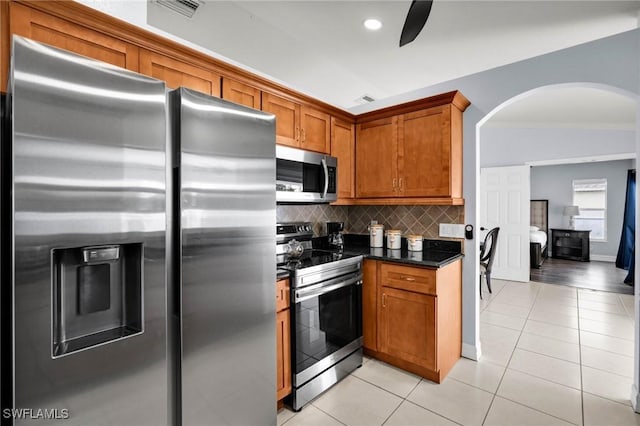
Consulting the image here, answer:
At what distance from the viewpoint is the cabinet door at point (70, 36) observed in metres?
1.32

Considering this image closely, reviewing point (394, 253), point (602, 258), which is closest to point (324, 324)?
point (394, 253)

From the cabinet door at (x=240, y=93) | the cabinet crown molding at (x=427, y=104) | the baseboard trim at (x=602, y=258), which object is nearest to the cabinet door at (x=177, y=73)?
the cabinet door at (x=240, y=93)

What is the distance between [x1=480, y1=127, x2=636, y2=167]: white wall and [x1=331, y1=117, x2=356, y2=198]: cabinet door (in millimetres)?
4471

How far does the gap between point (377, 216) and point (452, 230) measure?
0.80m

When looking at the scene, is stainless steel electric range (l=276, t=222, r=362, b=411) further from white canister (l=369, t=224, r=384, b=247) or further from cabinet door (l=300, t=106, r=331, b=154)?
cabinet door (l=300, t=106, r=331, b=154)

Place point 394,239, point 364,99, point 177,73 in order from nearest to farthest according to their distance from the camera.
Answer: point 177,73, point 394,239, point 364,99

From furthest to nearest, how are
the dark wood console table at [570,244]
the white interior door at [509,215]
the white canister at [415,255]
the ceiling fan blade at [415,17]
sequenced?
the dark wood console table at [570,244], the white interior door at [509,215], the white canister at [415,255], the ceiling fan blade at [415,17]

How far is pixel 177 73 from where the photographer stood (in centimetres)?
182


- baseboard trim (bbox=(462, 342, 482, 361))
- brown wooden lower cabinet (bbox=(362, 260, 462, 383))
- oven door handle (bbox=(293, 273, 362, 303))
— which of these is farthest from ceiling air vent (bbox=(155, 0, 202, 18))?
baseboard trim (bbox=(462, 342, 482, 361))

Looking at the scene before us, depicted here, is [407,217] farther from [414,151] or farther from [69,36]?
[69,36]

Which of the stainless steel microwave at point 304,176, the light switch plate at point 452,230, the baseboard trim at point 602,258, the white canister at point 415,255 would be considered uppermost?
the stainless steel microwave at point 304,176

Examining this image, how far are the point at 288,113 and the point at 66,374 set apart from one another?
2.08 meters

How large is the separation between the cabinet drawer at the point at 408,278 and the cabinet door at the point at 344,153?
0.88 m

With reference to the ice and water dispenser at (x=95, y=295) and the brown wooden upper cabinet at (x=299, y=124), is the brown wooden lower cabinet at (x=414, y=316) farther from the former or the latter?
the ice and water dispenser at (x=95, y=295)
